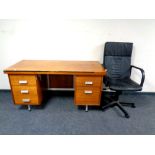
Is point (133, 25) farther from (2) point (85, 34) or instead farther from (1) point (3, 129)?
(1) point (3, 129)

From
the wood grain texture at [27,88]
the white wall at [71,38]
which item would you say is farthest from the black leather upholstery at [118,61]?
the wood grain texture at [27,88]

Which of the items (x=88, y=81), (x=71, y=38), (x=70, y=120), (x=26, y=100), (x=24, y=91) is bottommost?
(x=70, y=120)

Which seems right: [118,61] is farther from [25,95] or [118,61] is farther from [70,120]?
[25,95]

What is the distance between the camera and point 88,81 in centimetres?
183

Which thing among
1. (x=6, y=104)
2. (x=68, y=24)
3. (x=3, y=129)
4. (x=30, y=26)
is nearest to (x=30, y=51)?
→ (x=30, y=26)

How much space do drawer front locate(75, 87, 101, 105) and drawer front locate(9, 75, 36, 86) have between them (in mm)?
629

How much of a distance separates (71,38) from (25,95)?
1.20 meters

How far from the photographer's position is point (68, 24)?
2230 mm

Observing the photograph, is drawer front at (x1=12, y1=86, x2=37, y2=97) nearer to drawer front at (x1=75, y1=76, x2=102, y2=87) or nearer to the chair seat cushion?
drawer front at (x1=75, y1=76, x2=102, y2=87)

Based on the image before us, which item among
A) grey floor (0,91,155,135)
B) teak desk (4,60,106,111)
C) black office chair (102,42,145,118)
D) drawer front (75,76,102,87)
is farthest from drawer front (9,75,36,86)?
black office chair (102,42,145,118)

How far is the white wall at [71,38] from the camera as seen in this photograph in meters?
2.22

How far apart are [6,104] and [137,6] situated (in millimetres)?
2279

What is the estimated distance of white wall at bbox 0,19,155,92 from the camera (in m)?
2.22

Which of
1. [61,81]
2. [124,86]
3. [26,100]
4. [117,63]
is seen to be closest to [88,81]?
[124,86]
